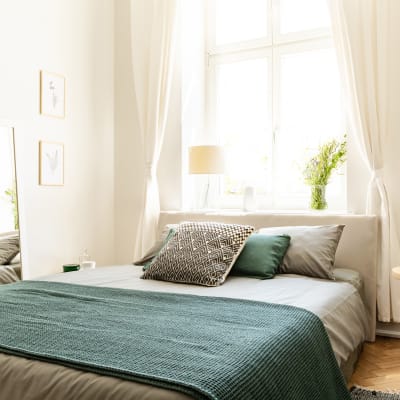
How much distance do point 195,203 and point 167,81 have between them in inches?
42.6

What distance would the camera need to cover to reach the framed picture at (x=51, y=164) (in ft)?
11.7

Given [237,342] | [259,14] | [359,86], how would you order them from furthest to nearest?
[259,14] → [359,86] → [237,342]

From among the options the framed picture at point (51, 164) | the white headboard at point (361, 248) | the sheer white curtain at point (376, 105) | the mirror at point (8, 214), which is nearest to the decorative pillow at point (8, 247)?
the mirror at point (8, 214)

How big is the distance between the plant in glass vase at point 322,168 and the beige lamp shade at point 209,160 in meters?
0.68

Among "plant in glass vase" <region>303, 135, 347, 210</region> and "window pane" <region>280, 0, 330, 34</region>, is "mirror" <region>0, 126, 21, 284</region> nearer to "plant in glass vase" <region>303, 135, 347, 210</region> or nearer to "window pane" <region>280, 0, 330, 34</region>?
"plant in glass vase" <region>303, 135, 347, 210</region>

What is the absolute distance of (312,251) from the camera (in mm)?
2844

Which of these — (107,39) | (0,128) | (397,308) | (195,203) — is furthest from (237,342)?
(107,39)

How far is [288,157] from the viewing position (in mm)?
3871

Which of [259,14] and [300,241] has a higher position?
[259,14]

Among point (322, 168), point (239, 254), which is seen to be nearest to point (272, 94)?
point (322, 168)

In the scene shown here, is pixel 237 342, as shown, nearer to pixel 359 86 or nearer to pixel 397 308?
pixel 397 308

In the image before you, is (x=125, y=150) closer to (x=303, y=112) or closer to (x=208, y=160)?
(x=208, y=160)

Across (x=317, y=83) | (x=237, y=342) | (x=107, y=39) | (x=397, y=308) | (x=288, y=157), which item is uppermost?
(x=107, y=39)

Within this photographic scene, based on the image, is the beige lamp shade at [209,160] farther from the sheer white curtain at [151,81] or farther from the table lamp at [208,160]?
the sheer white curtain at [151,81]
